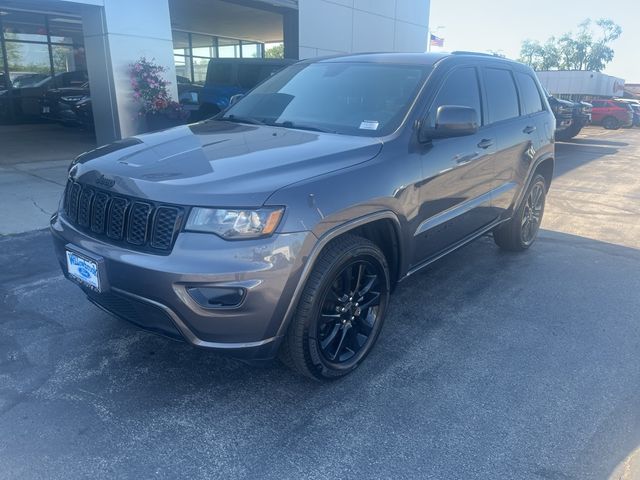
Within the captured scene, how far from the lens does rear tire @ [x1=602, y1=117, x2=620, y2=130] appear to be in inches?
1082

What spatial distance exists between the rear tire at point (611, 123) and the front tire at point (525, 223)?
25970mm

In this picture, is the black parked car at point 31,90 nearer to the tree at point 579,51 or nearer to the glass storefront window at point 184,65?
the glass storefront window at point 184,65

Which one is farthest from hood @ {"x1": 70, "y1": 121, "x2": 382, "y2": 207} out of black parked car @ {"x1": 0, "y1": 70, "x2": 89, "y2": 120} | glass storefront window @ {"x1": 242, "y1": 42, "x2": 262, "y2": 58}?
glass storefront window @ {"x1": 242, "y1": 42, "x2": 262, "y2": 58}

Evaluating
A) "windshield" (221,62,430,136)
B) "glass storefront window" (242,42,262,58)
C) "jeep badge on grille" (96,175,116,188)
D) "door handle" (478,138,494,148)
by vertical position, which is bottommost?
"jeep badge on grille" (96,175,116,188)

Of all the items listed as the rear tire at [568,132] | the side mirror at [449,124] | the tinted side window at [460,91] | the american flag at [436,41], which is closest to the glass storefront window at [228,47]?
the rear tire at [568,132]

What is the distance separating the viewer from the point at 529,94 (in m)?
5.16

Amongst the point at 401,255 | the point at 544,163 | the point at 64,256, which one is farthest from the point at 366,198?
the point at 544,163

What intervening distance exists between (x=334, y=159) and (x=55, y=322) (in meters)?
2.35

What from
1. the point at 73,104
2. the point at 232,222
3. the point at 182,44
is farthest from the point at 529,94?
the point at 182,44

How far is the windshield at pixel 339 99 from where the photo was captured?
11.3 feet

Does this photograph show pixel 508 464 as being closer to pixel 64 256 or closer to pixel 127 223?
pixel 127 223

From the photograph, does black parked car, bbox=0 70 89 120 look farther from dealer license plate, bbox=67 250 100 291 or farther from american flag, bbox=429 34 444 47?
american flag, bbox=429 34 444 47

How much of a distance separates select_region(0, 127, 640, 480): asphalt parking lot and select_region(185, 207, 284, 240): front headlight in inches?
40.0

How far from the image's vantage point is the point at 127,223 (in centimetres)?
261
